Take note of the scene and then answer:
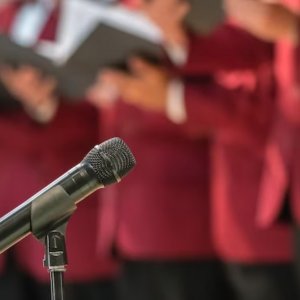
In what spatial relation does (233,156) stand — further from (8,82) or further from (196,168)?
(8,82)

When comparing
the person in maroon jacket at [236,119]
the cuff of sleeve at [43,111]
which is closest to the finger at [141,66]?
the person in maroon jacket at [236,119]

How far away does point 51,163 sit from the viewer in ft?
7.12

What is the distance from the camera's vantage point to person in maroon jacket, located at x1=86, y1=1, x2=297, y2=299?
1697mm

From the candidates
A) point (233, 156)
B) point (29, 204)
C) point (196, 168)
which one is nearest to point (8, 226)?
point (29, 204)

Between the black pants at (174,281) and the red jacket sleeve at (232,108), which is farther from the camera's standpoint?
the black pants at (174,281)

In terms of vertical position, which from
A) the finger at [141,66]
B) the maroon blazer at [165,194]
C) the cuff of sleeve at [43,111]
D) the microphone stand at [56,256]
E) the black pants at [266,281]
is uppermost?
the cuff of sleeve at [43,111]

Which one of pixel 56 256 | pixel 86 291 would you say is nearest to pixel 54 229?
pixel 56 256

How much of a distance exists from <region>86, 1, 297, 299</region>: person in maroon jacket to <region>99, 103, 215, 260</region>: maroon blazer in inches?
4.5

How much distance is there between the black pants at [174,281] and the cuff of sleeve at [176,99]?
349mm

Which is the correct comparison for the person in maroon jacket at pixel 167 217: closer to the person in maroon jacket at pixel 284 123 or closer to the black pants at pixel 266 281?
the black pants at pixel 266 281

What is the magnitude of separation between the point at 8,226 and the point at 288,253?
98 cm

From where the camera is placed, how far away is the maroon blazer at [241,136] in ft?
5.57

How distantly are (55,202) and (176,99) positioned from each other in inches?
36.3

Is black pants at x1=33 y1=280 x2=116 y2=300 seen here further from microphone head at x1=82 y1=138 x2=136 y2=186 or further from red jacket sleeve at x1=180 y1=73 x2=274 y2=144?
microphone head at x1=82 y1=138 x2=136 y2=186
